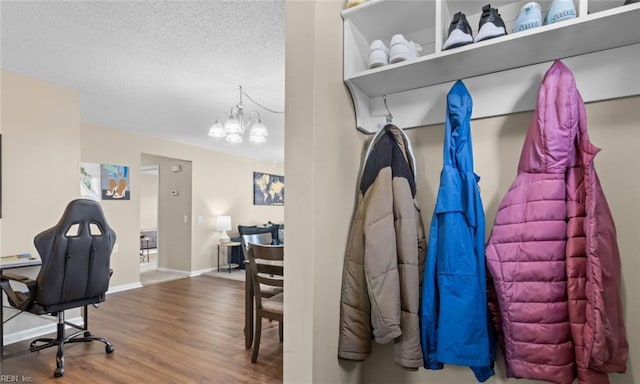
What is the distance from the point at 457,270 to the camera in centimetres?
94

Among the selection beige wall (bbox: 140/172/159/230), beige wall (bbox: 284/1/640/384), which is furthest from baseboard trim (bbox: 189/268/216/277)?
beige wall (bbox: 284/1/640/384)

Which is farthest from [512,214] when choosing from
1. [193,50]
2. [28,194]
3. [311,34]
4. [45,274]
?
[28,194]

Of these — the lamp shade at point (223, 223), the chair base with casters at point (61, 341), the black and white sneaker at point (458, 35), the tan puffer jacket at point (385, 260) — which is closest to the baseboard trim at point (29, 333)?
the chair base with casters at point (61, 341)

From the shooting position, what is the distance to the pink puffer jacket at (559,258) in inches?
31.8

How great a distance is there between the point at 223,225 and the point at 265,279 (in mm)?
3944

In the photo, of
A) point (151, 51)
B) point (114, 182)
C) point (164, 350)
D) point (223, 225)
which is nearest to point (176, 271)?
point (223, 225)

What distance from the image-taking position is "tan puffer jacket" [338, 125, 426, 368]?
980 millimetres

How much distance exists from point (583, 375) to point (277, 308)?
184 centimetres

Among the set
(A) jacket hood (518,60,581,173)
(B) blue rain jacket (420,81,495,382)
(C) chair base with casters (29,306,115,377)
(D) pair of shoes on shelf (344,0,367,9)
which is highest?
(D) pair of shoes on shelf (344,0,367,9)

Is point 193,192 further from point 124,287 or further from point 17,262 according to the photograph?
point 17,262

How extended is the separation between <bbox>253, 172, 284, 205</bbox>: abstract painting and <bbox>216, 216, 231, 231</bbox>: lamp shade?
46.1 inches

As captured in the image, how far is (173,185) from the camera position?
5949 mm

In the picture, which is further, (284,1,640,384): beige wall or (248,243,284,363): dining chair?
(248,243,284,363): dining chair

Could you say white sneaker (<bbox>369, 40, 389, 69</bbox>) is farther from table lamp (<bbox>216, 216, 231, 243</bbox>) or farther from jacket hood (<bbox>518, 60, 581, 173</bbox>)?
table lamp (<bbox>216, 216, 231, 243</bbox>)
